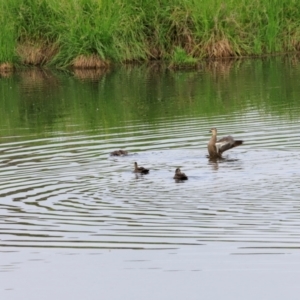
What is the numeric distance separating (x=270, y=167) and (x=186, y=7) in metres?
18.6

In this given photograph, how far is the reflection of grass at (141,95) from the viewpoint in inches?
718

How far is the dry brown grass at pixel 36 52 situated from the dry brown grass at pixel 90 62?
1139mm

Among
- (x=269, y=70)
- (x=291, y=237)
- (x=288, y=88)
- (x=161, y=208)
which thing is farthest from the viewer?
(x=269, y=70)

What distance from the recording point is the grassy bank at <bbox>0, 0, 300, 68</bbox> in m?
29.2

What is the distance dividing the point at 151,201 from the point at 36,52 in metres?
20.4

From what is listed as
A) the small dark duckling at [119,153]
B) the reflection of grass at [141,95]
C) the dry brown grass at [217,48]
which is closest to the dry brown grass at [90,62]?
the reflection of grass at [141,95]

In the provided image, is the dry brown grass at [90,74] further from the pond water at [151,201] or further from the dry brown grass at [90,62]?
the pond water at [151,201]

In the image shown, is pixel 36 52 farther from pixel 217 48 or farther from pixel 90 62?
pixel 217 48

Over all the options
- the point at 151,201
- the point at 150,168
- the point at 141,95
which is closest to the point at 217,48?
the point at 141,95

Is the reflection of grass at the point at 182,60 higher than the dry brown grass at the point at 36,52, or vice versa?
the dry brown grass at the point at 36,52

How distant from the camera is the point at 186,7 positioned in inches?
1190

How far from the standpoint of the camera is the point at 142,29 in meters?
30.3

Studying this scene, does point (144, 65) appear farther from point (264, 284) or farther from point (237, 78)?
point (264, 284)

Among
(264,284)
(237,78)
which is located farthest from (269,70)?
(264,284)
